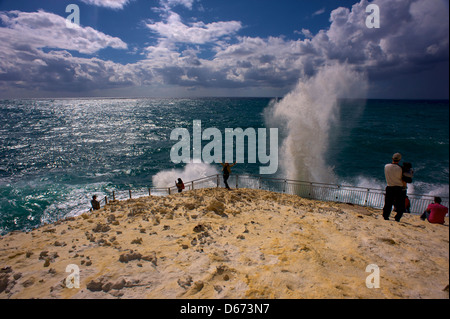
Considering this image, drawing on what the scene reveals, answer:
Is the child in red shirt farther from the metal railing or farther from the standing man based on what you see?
the metal railing

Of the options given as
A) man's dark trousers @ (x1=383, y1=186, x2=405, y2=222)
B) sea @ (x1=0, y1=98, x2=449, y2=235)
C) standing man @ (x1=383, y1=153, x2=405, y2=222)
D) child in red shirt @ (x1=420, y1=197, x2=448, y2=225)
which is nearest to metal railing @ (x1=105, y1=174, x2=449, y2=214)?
sea @ (x1=0, y1=98, x2=449, y2=235)

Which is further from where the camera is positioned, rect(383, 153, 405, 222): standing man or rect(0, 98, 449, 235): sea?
rect(0, 98, 449, 235): sea

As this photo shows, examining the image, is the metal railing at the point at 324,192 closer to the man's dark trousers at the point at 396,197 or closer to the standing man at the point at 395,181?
the man's dark trousers at the point at 396,197

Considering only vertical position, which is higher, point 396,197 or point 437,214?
point 396,197

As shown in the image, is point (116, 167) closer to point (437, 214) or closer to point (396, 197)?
point (396, 197)

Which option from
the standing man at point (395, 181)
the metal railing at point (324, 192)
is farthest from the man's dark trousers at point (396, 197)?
the metal railing at point (324, 192)

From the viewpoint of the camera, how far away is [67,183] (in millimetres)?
23578

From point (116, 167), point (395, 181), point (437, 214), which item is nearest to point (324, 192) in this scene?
point (437, 214)

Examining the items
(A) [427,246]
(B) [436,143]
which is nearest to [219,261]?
(A) [427,246]

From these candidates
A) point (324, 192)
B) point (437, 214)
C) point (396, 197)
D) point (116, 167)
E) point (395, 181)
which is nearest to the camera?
point (395, 181)

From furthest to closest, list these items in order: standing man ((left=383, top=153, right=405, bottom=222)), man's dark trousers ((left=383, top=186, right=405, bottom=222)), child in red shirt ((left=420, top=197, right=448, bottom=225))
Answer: child in red shirt ((left=420, top=197, right=448, bottom=225)), man's dark trousers ((left=383, top=186, right=405, bottom=222)), standing man ((left=383, top=153, right=405, bottom=222))

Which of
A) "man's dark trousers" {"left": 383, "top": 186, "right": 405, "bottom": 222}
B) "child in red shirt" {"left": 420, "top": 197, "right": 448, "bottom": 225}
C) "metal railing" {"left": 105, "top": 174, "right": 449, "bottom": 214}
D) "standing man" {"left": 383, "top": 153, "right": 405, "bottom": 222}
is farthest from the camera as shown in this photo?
"metal railing" {"left": 105, "top": 174, "right": 449, "bottom": 214}
